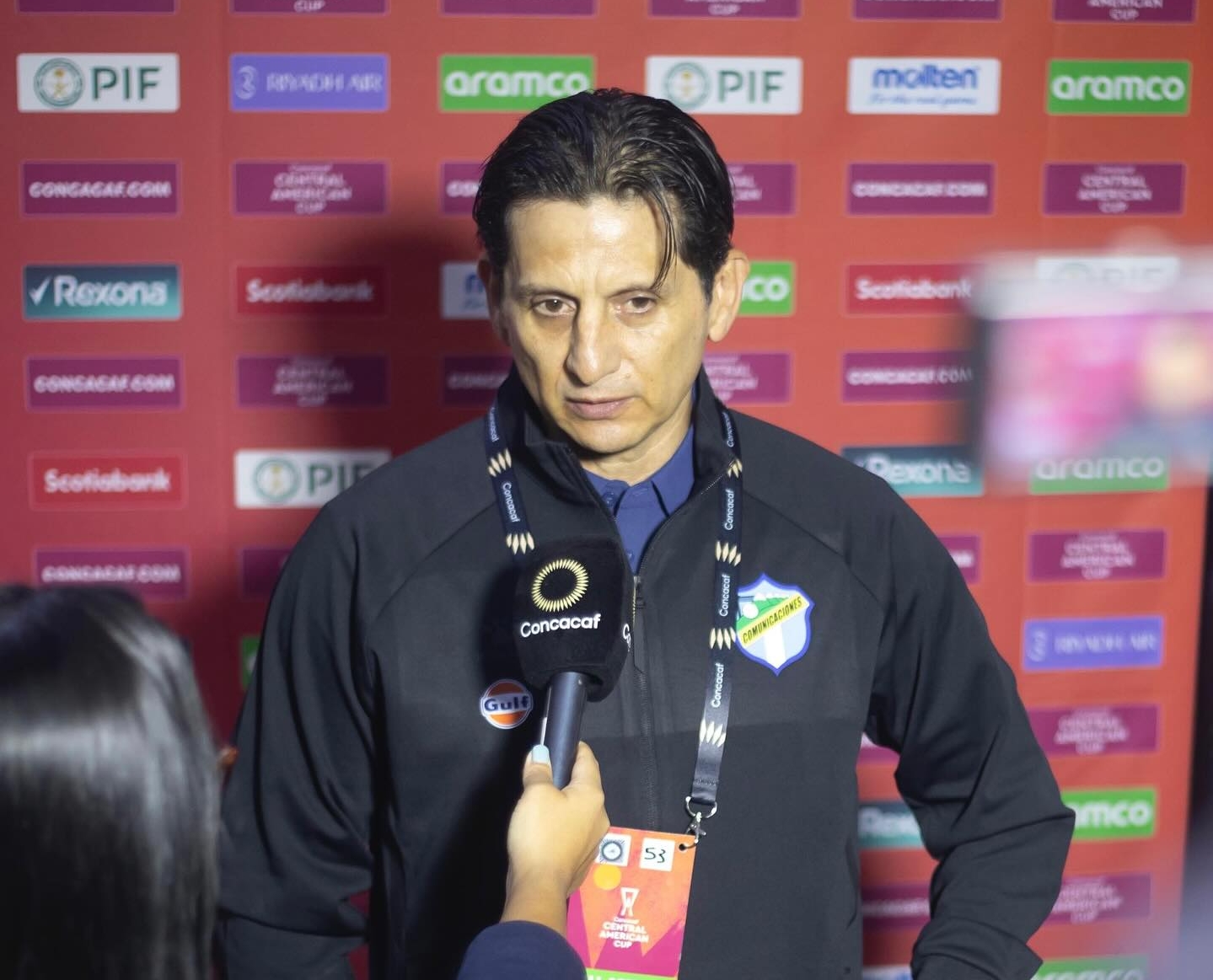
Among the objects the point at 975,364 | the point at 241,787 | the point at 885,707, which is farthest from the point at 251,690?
the point at 975,364

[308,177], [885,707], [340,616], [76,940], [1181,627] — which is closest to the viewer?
[76,940]

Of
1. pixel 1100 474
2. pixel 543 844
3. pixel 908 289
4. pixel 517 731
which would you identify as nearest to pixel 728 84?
pixel 908 289

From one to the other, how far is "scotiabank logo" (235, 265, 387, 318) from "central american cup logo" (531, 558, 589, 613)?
140 cm

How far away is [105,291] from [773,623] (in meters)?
1.60

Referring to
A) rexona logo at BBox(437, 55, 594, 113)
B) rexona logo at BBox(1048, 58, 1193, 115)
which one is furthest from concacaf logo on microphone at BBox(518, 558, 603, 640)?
rexona logo at BBox(1048, 58, 1193, 115)

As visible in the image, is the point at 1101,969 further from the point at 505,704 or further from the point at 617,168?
the point at 617,168

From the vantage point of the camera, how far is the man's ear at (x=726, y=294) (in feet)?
4.63

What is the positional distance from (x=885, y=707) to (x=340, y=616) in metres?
0.62

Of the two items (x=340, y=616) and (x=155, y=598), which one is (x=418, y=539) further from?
(x=155, y=598)

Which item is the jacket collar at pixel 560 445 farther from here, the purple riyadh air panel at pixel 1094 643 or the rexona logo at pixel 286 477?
the purple riyadh air panel at pixel 1094 643

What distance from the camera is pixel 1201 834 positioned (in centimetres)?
266

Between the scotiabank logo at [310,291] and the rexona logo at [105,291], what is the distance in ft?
0.44

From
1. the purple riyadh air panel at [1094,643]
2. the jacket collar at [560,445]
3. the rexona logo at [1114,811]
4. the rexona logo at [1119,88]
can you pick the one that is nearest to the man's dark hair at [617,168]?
the jacket collar at [560,445]

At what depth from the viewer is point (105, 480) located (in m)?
2.41
